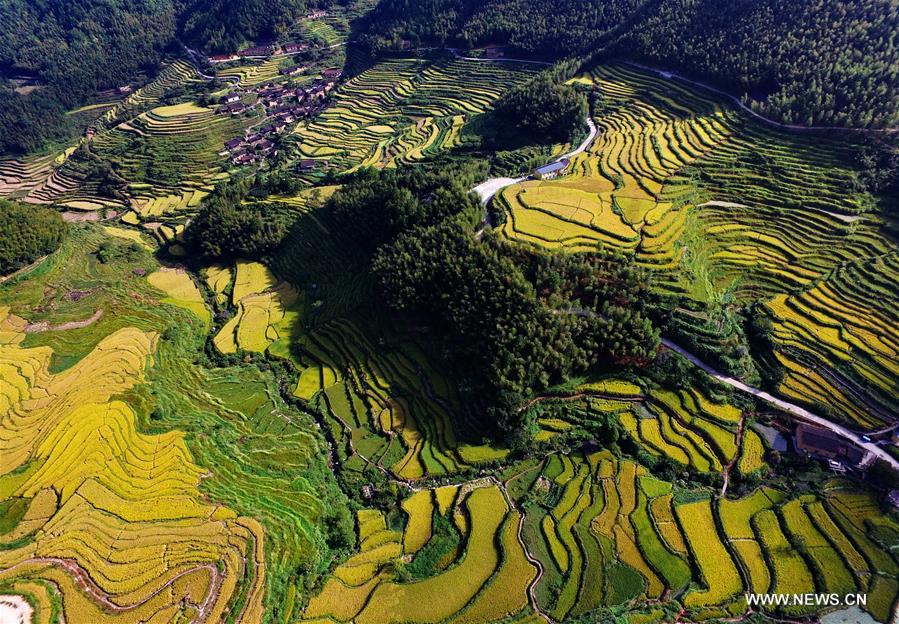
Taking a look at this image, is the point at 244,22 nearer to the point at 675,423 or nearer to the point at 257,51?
the point at 257,51

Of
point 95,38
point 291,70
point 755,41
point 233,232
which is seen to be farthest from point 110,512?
point 95,38

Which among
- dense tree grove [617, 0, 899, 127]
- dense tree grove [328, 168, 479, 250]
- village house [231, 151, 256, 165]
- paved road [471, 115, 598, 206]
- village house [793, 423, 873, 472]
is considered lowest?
village house [793, 423, 873, 472]

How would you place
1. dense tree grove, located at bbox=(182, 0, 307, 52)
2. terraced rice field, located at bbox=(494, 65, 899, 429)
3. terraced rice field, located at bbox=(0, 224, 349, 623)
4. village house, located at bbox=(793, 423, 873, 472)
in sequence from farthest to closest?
dense tree grove, located at bbox=(182, 0, 307, 52) → terraced rice field, located at bbox=(494, 65, 899, 429) → village house, located at bbox=(793, 423, 873, 472) → terraced rice field, located at bbox=(0, 224, 349, 623)

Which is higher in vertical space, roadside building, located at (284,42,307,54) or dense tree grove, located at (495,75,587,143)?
roadside building, located at (284,42,307,54)

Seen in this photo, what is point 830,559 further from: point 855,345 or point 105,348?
point 105,348

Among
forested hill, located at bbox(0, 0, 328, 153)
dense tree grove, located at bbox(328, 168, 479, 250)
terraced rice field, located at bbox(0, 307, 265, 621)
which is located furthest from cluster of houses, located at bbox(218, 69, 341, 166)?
terraced rice field, located at bbox(0, 307, 265, 621)

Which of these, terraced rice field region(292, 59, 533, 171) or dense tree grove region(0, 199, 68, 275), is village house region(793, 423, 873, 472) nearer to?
terraced rice field region(292, 59, 533, 171)

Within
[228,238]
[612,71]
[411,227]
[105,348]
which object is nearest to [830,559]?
[411,227]
